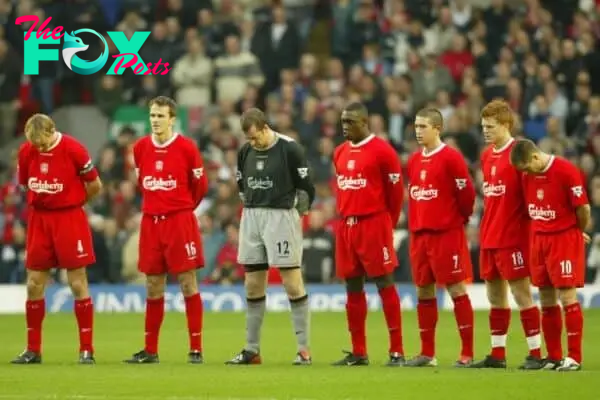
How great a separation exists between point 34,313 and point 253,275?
87.3 inches

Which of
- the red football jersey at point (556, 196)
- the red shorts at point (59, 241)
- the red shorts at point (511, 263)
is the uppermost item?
the red football jersey at point (556, 196)

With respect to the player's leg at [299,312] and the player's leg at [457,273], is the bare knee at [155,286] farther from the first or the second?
the player's leg at [457,273]

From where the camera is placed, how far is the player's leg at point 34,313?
54.6 ft

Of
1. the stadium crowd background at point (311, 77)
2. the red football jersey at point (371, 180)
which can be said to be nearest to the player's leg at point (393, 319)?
the red football jersey at point (371, 180)

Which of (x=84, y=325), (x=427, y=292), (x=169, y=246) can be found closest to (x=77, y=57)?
(x=169, y=246)

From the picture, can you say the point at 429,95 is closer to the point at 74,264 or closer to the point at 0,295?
the point at 0,295

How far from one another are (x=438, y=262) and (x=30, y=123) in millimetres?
4212

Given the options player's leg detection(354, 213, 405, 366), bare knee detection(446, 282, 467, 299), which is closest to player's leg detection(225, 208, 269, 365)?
player's leg detection(354, 213, 405, 366)

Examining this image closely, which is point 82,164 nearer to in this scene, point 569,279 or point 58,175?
point 58,175

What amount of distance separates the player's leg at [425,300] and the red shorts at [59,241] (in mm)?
3266

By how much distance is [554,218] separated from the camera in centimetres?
1554

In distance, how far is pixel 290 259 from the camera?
53.8 feet

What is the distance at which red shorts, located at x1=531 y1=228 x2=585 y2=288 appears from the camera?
15.4 metres

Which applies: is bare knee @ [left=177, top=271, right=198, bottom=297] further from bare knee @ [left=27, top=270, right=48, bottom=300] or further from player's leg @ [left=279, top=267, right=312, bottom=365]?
bare knee @ [left=27, top=270, right=48, bottom=300]
